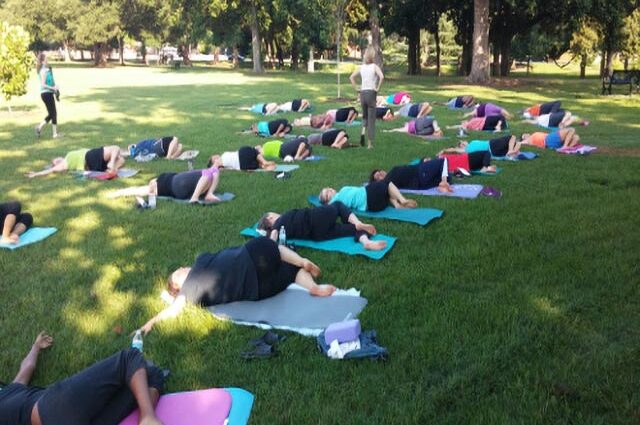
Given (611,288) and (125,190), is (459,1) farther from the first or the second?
(611,288)

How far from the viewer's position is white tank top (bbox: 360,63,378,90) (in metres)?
11.7

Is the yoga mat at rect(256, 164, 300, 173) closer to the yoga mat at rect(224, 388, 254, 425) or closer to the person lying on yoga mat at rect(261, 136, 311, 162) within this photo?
the person lying on yoga mat at rect(261, 136, 311, 162)

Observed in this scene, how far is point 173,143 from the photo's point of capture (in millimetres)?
10828

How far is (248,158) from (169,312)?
5.55m

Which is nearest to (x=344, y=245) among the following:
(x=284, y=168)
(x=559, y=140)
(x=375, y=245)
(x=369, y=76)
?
(x=375, y=245)

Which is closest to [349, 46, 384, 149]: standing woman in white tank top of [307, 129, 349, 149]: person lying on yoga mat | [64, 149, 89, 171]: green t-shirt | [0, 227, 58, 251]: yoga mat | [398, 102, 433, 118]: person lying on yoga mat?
[307, 129, 349, 149]: person lying on yoga mat

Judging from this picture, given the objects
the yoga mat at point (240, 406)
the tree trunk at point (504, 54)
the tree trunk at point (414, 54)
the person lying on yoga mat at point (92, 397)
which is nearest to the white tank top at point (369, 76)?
the yoga mat at point (240, 406)

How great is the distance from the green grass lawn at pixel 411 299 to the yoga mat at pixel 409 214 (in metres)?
0.21

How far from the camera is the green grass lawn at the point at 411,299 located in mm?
3336

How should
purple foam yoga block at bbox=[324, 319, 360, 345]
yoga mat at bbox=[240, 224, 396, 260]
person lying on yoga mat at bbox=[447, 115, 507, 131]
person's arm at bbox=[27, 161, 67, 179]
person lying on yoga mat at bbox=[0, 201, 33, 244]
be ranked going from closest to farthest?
purple foam yoga block at bbox=[324, 319, 360, 345]
yoga mat at bbox=[240, 224, 396, 260]
person lying on yoga mat at bbox=[0, 201, 33, 244]
person's arm at bbox=[27, 161, 67, 179]
person lying on yoga mat at bbox=[447, 115, 507, 131]

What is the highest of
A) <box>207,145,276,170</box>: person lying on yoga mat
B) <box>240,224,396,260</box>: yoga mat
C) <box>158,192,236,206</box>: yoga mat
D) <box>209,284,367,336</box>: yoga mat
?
<box>207,145,276,170</box>: person lying on yoga mat

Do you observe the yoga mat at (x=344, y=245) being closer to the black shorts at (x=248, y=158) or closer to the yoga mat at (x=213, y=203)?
the yoga mat at (x=213, y=203)

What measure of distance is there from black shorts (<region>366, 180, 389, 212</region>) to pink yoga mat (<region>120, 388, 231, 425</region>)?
402cm

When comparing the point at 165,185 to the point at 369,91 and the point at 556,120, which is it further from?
the point at 556,120
